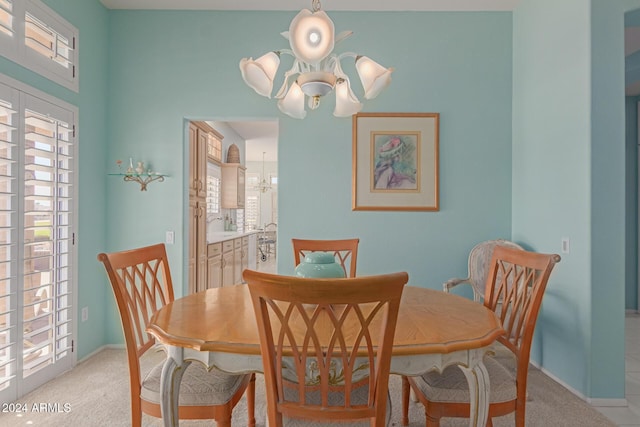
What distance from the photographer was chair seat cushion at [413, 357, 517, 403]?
1491 millimetres

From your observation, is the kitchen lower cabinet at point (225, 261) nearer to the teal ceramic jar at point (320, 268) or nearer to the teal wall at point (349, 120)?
the teal wall at point (349, 120)

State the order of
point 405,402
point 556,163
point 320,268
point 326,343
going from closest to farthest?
1. point 326,343
2. point 320,268
3. point 405,402
4. point 556,163

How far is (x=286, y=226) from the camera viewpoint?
11.1 ft

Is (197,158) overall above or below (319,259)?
above

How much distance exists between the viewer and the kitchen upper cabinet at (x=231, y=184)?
6.38 meters

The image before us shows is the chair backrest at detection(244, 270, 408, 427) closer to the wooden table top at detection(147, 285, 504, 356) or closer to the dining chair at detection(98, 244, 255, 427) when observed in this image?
the wooden table top at detection(147, 285, 504, 356)

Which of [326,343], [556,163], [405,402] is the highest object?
[556,163]

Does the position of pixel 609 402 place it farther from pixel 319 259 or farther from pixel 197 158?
pixel 197 158

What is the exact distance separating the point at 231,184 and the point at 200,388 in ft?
17.1

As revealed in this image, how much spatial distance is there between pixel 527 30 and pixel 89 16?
379 centimetres

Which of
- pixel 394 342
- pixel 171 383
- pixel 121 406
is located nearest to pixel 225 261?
pixel 121 406

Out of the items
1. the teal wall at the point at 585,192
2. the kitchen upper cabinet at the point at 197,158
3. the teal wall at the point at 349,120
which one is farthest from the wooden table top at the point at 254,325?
the kitchen upper cabinet at the point at 197,158

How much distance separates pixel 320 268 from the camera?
1644mm

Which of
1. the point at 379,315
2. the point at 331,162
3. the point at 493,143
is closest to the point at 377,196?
the point at 331,162
